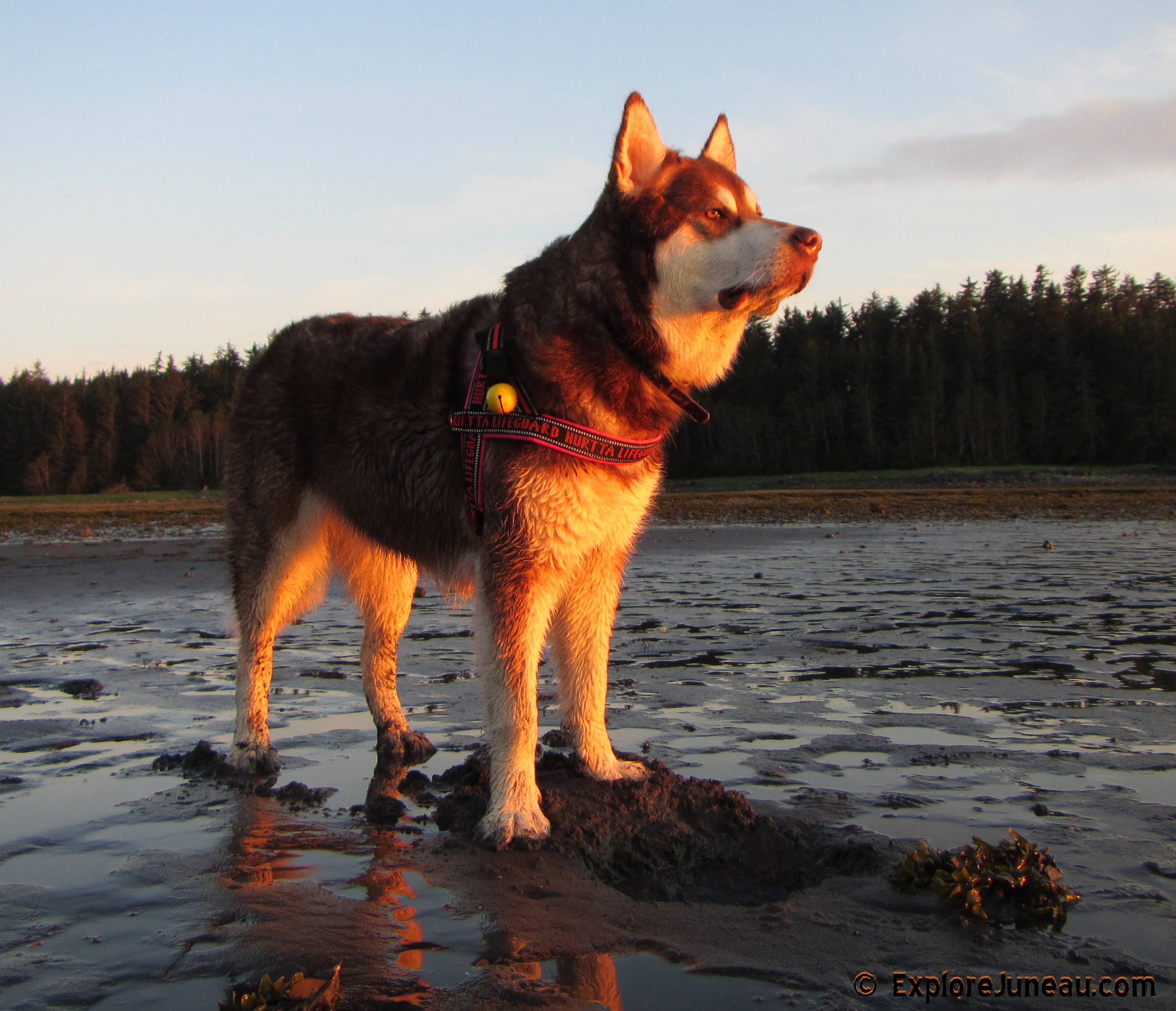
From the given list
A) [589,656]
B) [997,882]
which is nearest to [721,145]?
[589,656]

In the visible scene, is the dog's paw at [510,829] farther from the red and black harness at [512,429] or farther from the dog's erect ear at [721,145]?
the dog's erect ear at [721,145]

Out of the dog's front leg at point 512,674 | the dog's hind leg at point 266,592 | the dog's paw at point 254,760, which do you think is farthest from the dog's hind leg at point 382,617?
the dog's front leg at point 512,674

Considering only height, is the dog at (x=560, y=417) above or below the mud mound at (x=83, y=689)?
above

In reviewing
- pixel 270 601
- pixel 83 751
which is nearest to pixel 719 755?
pixel 270 601

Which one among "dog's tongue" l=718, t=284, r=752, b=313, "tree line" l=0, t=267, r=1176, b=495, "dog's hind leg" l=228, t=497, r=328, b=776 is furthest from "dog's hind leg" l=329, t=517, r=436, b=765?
"tree line" l=0, t=267, r=1176, b=495

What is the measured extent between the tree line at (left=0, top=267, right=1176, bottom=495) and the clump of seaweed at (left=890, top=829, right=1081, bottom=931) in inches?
2156

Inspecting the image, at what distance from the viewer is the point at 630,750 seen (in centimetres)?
529

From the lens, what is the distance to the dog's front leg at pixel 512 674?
412 centimetres

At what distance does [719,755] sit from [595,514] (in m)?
1.76

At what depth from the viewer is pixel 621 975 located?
288cm

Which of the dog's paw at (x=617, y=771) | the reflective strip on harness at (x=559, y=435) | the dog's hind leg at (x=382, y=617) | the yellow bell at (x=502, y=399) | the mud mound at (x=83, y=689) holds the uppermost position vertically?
the yellow bell at (x=502, y=399)

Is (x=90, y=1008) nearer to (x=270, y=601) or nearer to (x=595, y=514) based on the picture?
(x=595, y=514)

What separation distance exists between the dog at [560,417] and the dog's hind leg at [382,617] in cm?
59

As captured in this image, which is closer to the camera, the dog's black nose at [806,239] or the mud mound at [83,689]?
the dog's black nose at [806,239]
